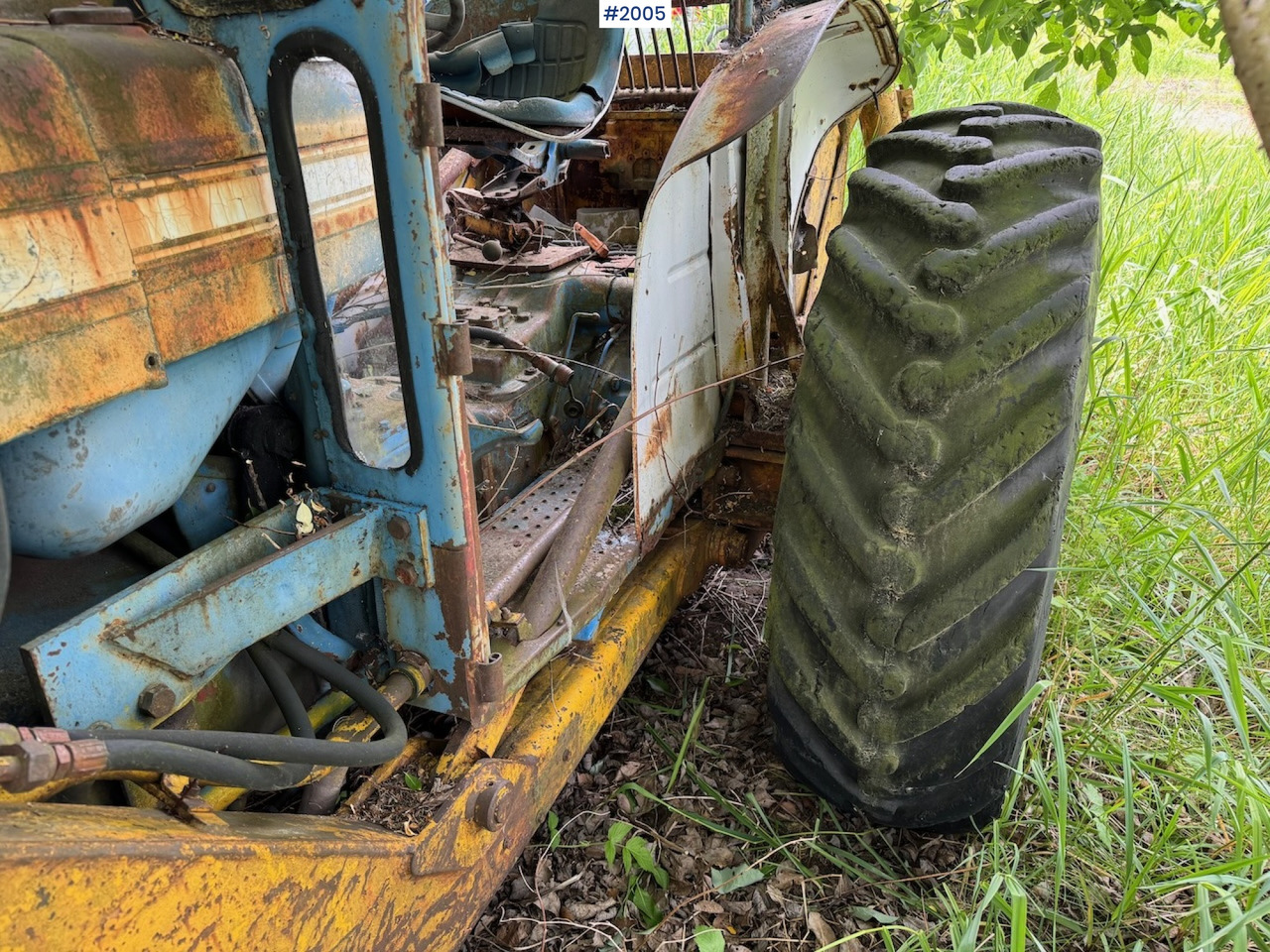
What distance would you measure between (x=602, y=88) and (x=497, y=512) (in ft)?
3.47

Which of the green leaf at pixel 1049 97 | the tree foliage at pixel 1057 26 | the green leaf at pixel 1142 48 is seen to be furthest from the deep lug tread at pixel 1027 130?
the green leaf at pixel 1049 97

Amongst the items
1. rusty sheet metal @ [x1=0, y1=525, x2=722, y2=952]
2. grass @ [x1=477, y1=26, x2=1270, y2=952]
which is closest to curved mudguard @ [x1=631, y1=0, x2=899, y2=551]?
rusty sheet metal @ [x1=0, y1=525, x2=722, y2=952]

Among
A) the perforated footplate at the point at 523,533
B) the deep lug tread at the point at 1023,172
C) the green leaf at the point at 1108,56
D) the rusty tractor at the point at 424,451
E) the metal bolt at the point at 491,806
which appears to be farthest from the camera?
the green leaf at the point at 1108,56

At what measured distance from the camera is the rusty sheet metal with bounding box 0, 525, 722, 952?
0.78 meters

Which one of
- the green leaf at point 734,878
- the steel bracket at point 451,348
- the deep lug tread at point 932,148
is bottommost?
the green leaf at point 734,878

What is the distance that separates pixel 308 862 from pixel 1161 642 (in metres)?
1.74

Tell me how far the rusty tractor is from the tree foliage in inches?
15.1

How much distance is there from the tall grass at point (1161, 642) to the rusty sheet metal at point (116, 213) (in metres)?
1.23

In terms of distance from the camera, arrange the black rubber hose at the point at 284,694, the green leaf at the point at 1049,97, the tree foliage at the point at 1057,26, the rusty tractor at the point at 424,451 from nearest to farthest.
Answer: the rusty tractor at the point at 424,451
the black rubber hose at the point at 284,694
the tree foliage at the point at 1057,26
the green leaf at the point at 1049,97

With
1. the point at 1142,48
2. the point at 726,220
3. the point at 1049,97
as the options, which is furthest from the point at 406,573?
the point at 1049,97

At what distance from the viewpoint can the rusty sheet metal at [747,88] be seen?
1377mm

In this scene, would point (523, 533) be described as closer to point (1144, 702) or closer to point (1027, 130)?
point (1027, 130)

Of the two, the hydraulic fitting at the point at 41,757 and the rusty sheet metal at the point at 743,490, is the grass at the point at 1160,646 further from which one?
the hydraulic fitting at the point at 41,757

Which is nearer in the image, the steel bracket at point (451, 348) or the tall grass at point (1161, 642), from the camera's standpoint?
the steel bracket at point (451, 348)
